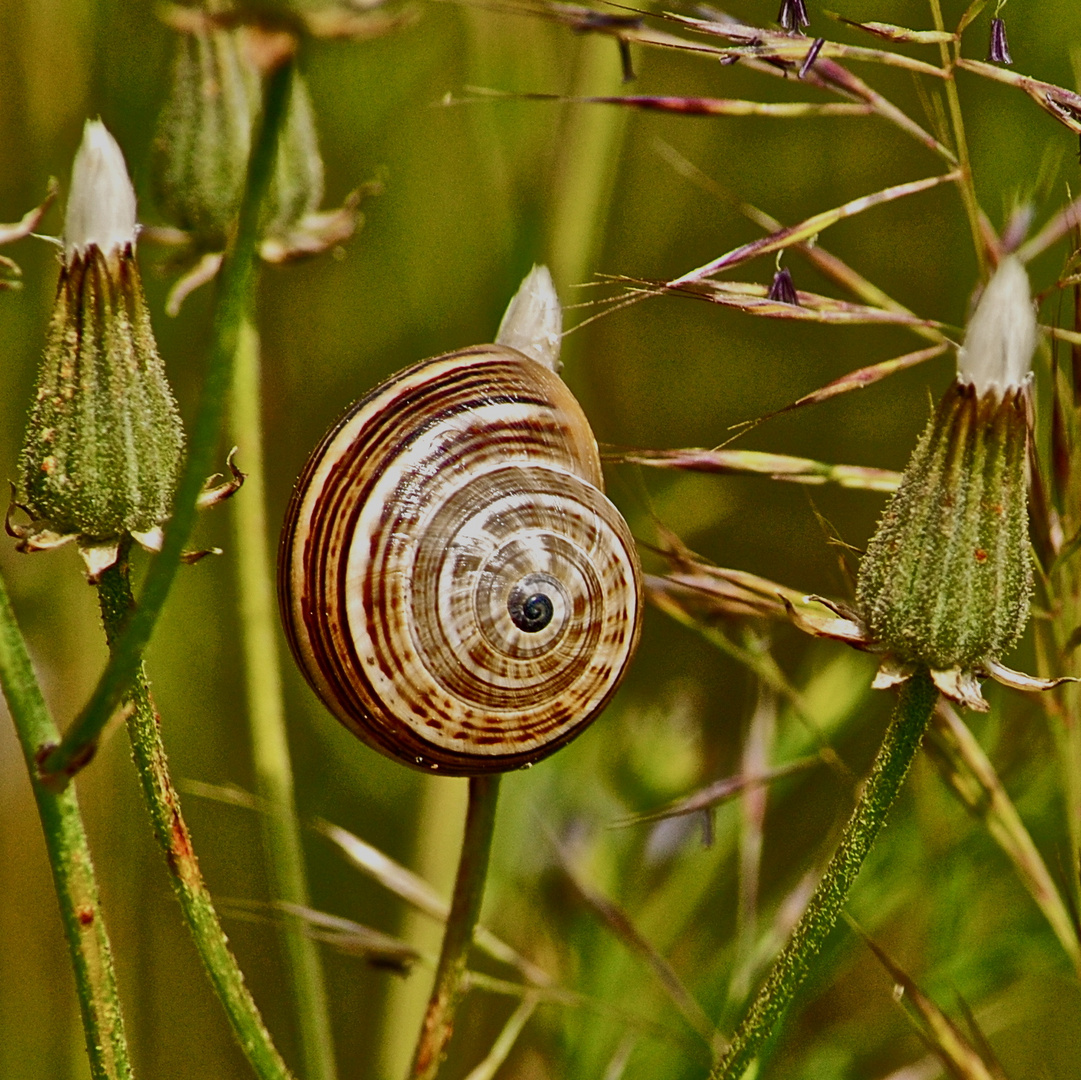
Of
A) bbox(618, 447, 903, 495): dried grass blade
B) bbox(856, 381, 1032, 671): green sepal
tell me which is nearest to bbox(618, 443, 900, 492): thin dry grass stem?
bbox(618, 447, 903, 495): dried grass blade

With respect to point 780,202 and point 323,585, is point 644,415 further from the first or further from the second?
point 323,585

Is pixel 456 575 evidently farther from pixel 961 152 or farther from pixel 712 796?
pixel 961 152

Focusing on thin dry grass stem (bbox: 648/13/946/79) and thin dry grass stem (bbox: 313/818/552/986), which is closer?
thin dry grass stem (bbox: 648/13/946/79)

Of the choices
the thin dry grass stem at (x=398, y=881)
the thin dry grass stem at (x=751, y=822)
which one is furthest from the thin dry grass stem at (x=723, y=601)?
the thin dry grass stem at (x=398, y=881)

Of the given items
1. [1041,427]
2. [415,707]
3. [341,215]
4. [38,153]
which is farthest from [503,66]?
[415,707]

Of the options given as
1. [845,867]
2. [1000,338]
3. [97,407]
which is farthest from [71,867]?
[1000,338]

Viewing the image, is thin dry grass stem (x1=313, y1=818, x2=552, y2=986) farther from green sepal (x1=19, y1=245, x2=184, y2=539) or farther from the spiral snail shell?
green sepal (x1=19, y1=245, x2=184, y2=539)
